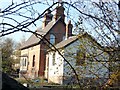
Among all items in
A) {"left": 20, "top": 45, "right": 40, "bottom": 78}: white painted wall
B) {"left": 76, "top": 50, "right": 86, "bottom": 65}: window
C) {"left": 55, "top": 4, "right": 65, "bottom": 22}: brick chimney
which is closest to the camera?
{"left": 55, "top": 4, "right": 65, "bottom": 22}: brick chimney

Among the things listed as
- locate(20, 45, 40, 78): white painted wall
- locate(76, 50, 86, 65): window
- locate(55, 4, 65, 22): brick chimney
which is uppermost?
locate(20, 45, 40, 78): white painted wall

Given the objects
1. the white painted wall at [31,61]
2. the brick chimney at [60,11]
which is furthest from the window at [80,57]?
the white painted wall at [31,61]

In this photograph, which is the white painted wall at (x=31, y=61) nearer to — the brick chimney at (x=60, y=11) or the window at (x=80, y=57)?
the window at (x=80, y=57)

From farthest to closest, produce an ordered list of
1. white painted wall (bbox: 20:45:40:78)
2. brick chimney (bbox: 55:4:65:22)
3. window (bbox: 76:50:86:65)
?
white painted wall (bbox: 20:45:40:78) < window (bbox: 76:50:86:65) < brick chimney (bbox: 55:4:65:22)

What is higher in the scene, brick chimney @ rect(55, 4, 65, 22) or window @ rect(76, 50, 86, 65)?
window @ rect(76, 50, 86, 65)

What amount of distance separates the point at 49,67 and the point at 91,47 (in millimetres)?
24583

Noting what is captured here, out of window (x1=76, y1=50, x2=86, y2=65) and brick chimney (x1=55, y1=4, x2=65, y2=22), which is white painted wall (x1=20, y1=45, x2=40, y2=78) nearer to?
window (x1=76, y1=50, x2=86, y2=65)

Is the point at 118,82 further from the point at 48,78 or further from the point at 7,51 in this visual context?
the point at 48,78

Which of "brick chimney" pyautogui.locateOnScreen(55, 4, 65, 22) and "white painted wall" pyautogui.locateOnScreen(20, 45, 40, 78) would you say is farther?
"white painted wall" pyautogui.locateOnScreen(20, 45, 40, 78)

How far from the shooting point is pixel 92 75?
42.3 feet

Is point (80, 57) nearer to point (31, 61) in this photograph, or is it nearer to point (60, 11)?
point (60, 11)

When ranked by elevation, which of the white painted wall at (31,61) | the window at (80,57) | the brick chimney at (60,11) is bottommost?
the brick chimney at (60,11)

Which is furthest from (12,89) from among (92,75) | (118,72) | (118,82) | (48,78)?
(48,78)

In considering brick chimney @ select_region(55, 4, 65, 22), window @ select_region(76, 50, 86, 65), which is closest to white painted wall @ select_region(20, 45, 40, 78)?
window @ select_region(76, 50, 86, 65)
